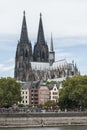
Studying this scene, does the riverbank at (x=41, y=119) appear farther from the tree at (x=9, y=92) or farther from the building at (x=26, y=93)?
the building at (x=26, y=93)

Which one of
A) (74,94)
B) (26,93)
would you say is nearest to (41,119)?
Answer: (74,94)

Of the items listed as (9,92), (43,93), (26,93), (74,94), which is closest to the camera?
(74,94)

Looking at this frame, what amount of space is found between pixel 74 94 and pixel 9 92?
13.3 m

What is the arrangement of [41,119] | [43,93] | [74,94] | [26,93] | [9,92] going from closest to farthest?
[41,119]
[74,94]
[9,92]
[43,93]
[26,93]

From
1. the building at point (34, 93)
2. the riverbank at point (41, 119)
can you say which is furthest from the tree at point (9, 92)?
the building at point (34, 93)

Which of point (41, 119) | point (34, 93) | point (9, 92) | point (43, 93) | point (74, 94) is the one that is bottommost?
point (41, 119)

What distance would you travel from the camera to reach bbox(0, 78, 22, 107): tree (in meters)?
103

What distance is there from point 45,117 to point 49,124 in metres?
1.29

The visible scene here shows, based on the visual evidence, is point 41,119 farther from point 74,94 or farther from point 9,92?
point 9,92

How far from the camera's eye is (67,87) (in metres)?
102

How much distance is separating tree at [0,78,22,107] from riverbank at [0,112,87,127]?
20360 millimetres

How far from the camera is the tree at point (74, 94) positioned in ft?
324

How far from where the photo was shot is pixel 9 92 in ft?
340

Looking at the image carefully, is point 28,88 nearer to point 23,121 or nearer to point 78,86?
point 78,86
